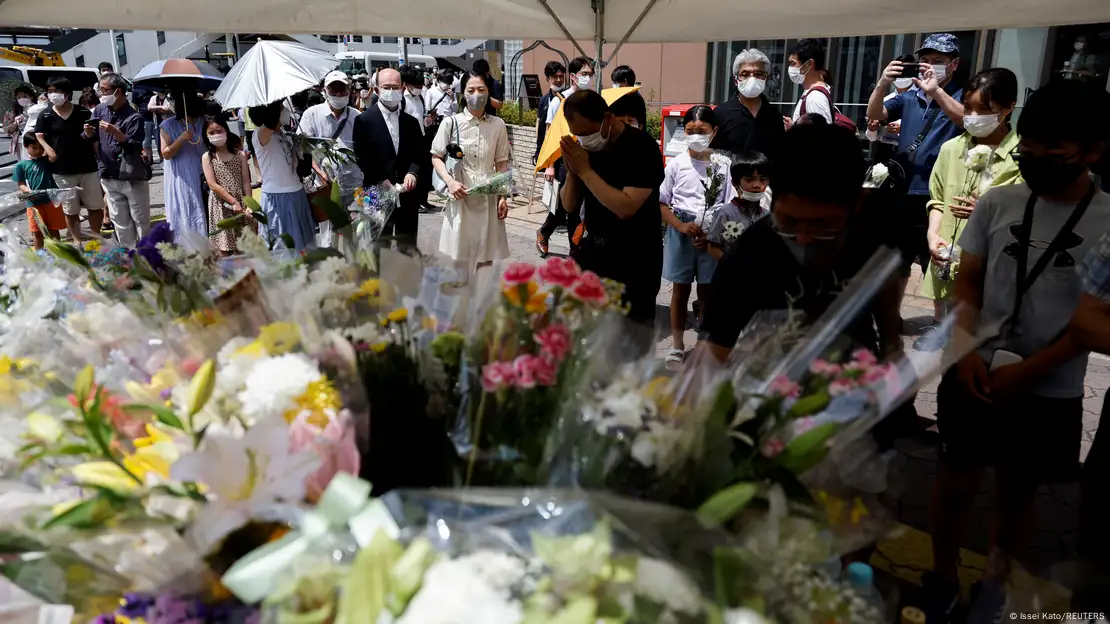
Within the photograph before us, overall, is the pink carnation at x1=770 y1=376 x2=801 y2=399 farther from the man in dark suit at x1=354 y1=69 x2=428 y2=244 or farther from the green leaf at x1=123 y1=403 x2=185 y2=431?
the man in dark suit at x1=354 y1=69 x2=428 y2=244

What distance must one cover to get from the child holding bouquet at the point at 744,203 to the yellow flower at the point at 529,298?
263 cm

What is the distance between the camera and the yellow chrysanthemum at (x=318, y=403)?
3.69 ft

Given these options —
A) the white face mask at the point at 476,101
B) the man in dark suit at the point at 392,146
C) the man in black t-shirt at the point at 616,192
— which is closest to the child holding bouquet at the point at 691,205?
the man in black t-shirt at the point at 616,192

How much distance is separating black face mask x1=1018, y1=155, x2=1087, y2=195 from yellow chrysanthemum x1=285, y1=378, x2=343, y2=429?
1925 millimetres

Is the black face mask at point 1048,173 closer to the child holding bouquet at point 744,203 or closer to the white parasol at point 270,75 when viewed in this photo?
the child holding bouquet at point 744,203

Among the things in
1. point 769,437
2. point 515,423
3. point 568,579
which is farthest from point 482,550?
point 769,437

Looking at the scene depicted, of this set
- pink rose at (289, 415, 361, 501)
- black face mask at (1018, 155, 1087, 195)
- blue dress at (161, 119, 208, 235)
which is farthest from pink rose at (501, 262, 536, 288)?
blue dress at (161, 119, 208, 235)

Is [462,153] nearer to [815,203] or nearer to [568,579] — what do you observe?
[815,203]

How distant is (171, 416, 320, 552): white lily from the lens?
37.2 inches

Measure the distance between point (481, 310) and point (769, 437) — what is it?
543 mm

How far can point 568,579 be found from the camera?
0.88 meters

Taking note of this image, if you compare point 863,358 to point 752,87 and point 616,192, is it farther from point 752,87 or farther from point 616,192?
point 752,87

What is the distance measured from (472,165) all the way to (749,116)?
194cm

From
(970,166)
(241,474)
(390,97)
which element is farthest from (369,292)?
(390,97)
